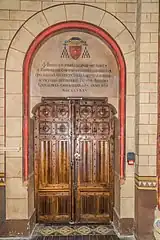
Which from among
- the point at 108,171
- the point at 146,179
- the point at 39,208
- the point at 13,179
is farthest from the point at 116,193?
the point at 13,179

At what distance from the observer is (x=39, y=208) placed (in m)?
4.21

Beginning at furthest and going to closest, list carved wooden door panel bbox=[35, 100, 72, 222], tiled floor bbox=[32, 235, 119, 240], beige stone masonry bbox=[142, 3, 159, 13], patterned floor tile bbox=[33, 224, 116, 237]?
carved wooden door panel bbox=[35, 100, 72, 222]
patterned floor tile bbox=[33, 224, 116, 237]
tiled floor bbox=[32, 235, 119, 240]
beige stone masonry bbox=[142, 3, 159, 13]

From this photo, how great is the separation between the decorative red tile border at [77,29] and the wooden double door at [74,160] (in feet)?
1.22

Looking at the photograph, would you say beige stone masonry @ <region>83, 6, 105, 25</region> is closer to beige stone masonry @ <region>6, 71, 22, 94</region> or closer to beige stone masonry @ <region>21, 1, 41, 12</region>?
beige stone masonry @ <region>21, 1, 41, 12</region>

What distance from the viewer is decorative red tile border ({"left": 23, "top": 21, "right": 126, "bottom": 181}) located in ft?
12.5

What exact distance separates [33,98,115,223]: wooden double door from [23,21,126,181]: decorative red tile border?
37cm

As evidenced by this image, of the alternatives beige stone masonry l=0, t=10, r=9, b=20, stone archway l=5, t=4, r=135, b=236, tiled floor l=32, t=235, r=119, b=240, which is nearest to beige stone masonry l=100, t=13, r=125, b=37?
stone archway l=5, t=4, r=135, b=236

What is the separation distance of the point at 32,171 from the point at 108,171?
1114 mm

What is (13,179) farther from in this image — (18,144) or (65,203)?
(65,203)

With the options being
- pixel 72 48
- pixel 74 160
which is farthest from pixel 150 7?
pixel 74 160

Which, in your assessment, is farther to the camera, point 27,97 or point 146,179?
point 27,97

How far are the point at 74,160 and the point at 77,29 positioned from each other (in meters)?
1.87

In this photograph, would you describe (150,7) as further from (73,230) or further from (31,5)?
(73,230)

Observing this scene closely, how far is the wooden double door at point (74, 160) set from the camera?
4211mm
